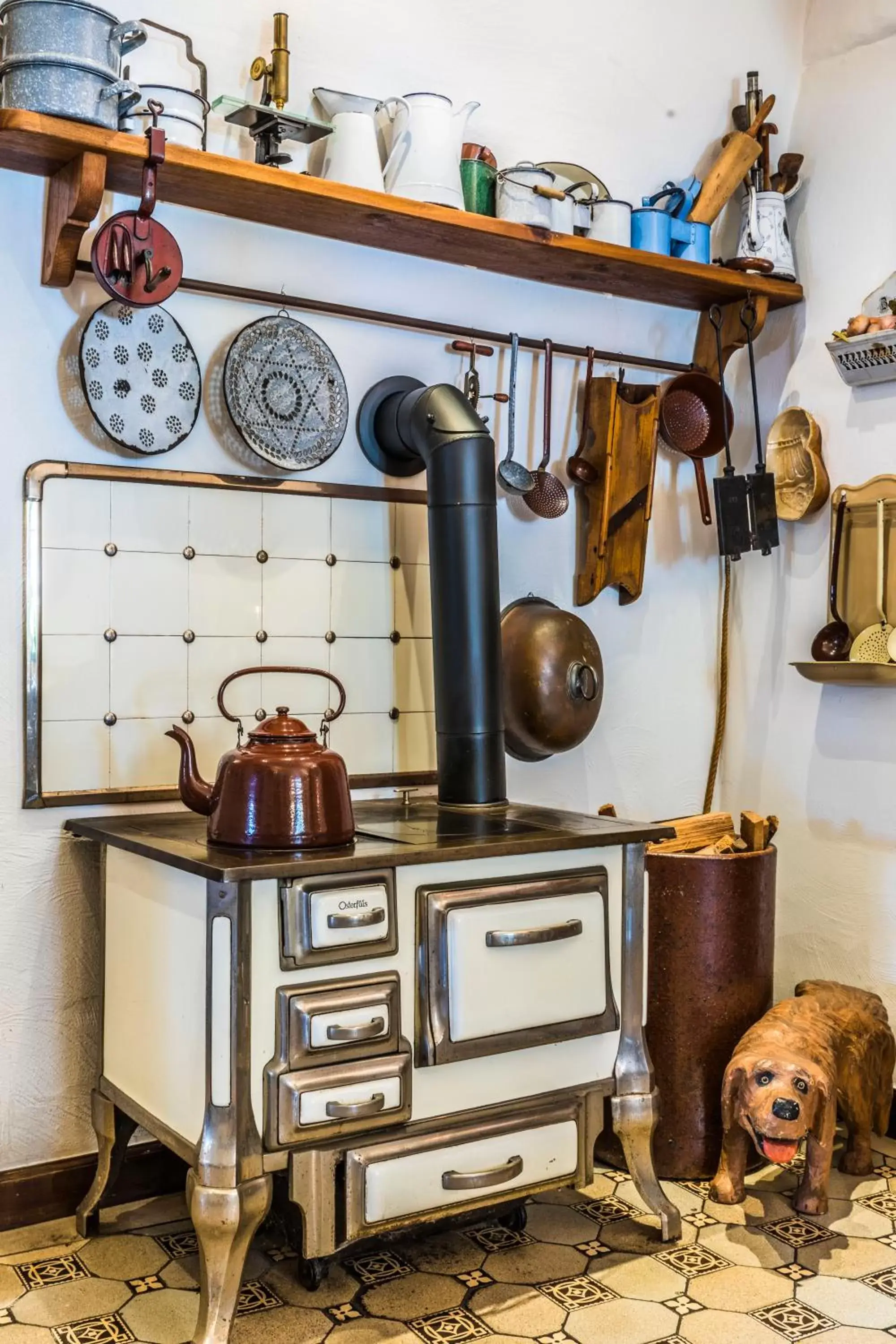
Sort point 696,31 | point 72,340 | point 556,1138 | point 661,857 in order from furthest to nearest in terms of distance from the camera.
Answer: point 696,31
point 661,857
point 72,340
point 556,1138

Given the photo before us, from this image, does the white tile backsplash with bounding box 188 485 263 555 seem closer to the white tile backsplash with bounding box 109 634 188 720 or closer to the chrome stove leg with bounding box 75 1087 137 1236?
the white tile backsplash with bounding box 109 634 188 720

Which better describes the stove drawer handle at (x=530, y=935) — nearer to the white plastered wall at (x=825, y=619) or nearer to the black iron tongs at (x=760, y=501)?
the white plastered wall at (x=825, y=619)

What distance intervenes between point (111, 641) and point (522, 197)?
1183mm

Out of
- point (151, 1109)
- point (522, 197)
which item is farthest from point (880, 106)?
point (151, 1109)

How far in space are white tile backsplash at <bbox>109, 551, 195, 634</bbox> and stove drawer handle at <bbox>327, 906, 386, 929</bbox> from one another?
0.74 m

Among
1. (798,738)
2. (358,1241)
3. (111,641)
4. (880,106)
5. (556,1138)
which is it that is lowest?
(358,1241)

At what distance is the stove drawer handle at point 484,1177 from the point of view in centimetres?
189

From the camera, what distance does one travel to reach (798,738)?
293 cm

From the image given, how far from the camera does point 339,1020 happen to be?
1.78m

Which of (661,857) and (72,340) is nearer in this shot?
(72,340)

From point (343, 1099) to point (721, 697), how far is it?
1598 mm

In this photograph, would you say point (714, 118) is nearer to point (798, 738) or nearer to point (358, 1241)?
point (798, 738)

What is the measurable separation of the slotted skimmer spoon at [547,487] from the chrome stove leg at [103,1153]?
4.71 feet

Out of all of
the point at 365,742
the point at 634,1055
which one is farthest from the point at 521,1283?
the point at 365,742
